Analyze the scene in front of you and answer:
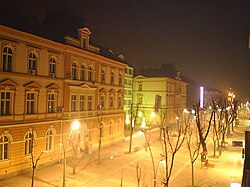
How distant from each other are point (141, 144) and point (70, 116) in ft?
49.2

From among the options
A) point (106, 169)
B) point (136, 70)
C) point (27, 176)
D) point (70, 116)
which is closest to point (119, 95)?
point (70, 116)

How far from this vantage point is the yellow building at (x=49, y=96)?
81.0 ft

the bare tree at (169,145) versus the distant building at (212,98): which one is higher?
the distant building at (212,98)

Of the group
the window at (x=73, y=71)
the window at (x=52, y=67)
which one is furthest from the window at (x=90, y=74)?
the window at (x=52, y=67)

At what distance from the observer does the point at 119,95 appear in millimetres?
45156

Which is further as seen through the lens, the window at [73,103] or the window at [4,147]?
the window at [73,103]

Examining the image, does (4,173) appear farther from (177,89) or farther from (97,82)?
(177,89)

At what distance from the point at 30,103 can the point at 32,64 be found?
3.84 meters

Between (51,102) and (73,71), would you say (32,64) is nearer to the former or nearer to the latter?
(51,102)

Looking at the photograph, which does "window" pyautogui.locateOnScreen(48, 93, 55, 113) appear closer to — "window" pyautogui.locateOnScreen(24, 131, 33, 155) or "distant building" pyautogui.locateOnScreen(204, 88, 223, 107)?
"window" pyautogui.locateOnScreen(24, 131, 33, 155)

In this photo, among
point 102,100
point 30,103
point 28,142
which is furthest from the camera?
point 102,100

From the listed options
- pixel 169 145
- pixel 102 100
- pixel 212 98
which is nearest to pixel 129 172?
pixel 102 100

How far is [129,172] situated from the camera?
2795 cm

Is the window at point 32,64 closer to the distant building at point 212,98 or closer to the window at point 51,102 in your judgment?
the window at point 51,102
